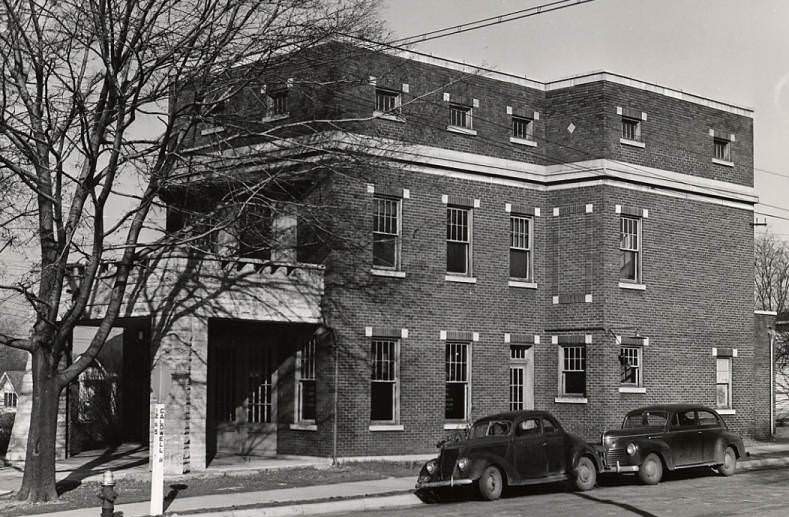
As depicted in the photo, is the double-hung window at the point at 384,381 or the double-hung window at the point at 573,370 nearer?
the double-hung window at the point at 384,381

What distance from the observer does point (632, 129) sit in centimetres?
3222

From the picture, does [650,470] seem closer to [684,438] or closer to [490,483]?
[684,438]

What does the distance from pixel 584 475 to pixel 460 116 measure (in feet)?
37.7

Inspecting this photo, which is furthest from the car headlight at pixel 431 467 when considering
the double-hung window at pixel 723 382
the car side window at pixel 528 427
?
the double-hung window at pixel 723 382

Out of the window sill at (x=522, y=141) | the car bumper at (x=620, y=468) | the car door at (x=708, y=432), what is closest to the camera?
the car bumper at (x=620, y=468)

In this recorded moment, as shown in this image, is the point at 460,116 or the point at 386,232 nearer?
the point at 386,232

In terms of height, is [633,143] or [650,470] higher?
[633,143]

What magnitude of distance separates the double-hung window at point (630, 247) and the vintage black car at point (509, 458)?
32.4 feet

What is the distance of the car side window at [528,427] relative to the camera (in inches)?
858

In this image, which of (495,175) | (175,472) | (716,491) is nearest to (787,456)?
(716,491)

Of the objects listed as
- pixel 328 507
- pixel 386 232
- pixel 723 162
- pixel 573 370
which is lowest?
pixel 328 507

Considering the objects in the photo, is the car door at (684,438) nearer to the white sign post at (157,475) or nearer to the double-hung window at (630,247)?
the double-hung window at (630,247)

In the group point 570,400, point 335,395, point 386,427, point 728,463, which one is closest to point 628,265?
point 570,400

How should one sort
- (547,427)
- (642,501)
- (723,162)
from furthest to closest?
(723,162) → (547,427) → (642,501)
